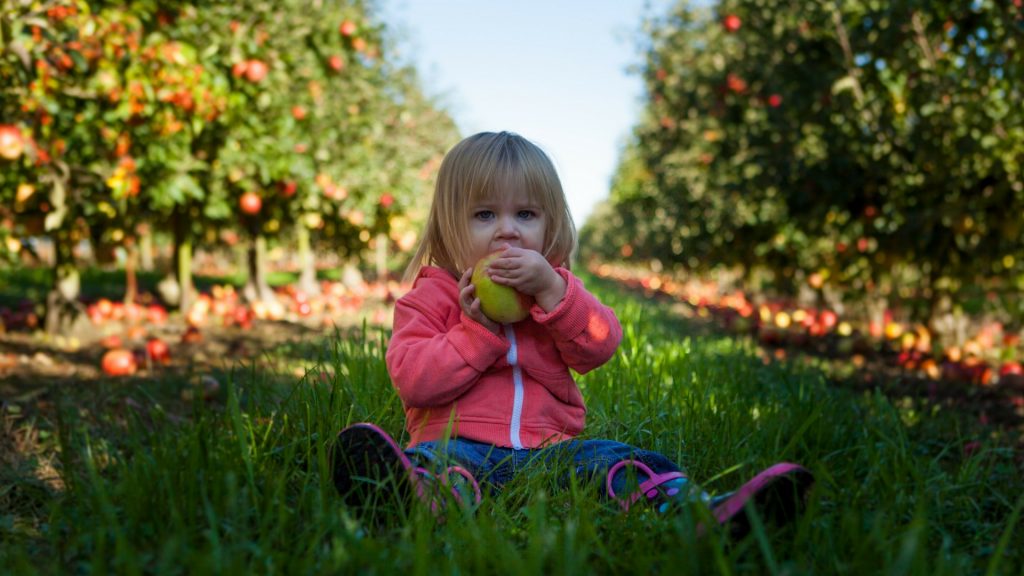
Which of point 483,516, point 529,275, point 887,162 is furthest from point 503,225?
point 887,162

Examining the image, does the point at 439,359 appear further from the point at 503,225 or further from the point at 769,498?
the point at 769,498

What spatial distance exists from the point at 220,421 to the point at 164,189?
156 inches

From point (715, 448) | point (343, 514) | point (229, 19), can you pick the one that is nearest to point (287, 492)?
point (343, 514)

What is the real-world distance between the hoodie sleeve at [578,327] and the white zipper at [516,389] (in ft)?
0.32

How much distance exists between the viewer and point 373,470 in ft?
5.80

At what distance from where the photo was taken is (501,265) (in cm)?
207

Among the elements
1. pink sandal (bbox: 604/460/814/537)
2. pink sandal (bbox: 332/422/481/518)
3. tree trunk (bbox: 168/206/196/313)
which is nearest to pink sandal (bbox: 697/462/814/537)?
pink sandal (bbox: 604/460/814/537)

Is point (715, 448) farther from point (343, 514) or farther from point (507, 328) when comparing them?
point (343, 514)

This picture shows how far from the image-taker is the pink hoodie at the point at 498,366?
6.90 ft

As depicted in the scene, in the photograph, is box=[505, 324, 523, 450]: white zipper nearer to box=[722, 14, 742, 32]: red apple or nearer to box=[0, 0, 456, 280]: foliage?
box=[0, 0, 456, 280]: foliage

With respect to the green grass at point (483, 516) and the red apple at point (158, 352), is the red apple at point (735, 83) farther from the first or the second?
the green grass at point (483, 516)

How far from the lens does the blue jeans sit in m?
1.95

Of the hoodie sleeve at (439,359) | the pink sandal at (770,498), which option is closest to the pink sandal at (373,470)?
the hoodie sleeve at (439,359)

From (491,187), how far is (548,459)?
0.71 m
